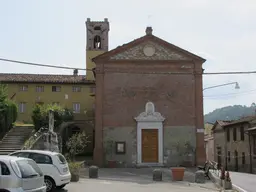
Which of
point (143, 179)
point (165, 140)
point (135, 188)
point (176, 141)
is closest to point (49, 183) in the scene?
point (135, 188)

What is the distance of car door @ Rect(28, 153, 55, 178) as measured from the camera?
45.4 feet

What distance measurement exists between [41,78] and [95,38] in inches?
342

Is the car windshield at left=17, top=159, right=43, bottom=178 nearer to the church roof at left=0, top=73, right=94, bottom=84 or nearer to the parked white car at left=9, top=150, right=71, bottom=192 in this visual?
the parked white car at left=9, top=150, right=71, bottom=192

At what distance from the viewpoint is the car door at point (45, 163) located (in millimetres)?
13852

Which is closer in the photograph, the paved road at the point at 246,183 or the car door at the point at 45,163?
the car door at the point at 45,163

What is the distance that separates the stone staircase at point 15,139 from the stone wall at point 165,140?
640 centimetres

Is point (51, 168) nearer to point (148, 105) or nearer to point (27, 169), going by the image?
point (27, 169)

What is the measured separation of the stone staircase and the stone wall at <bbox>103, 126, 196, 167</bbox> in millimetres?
6399

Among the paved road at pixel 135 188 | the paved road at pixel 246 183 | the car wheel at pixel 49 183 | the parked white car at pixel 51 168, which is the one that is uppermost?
the parked white car at pixel 51 168

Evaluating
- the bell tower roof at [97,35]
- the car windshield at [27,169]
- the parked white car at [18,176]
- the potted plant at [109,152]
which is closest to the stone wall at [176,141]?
the potted plant at [109,152]

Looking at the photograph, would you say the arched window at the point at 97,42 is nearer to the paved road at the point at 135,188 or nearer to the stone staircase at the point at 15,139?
the stone staircase at the point at 15,139

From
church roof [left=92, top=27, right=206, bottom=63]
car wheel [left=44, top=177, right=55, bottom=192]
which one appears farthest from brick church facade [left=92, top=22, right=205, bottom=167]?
car wheel [left=44, top=177, right=55, bottom=192]

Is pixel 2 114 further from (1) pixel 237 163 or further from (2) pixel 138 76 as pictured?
(1) pixel 237 163

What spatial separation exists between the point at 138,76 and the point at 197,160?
25.1ft
